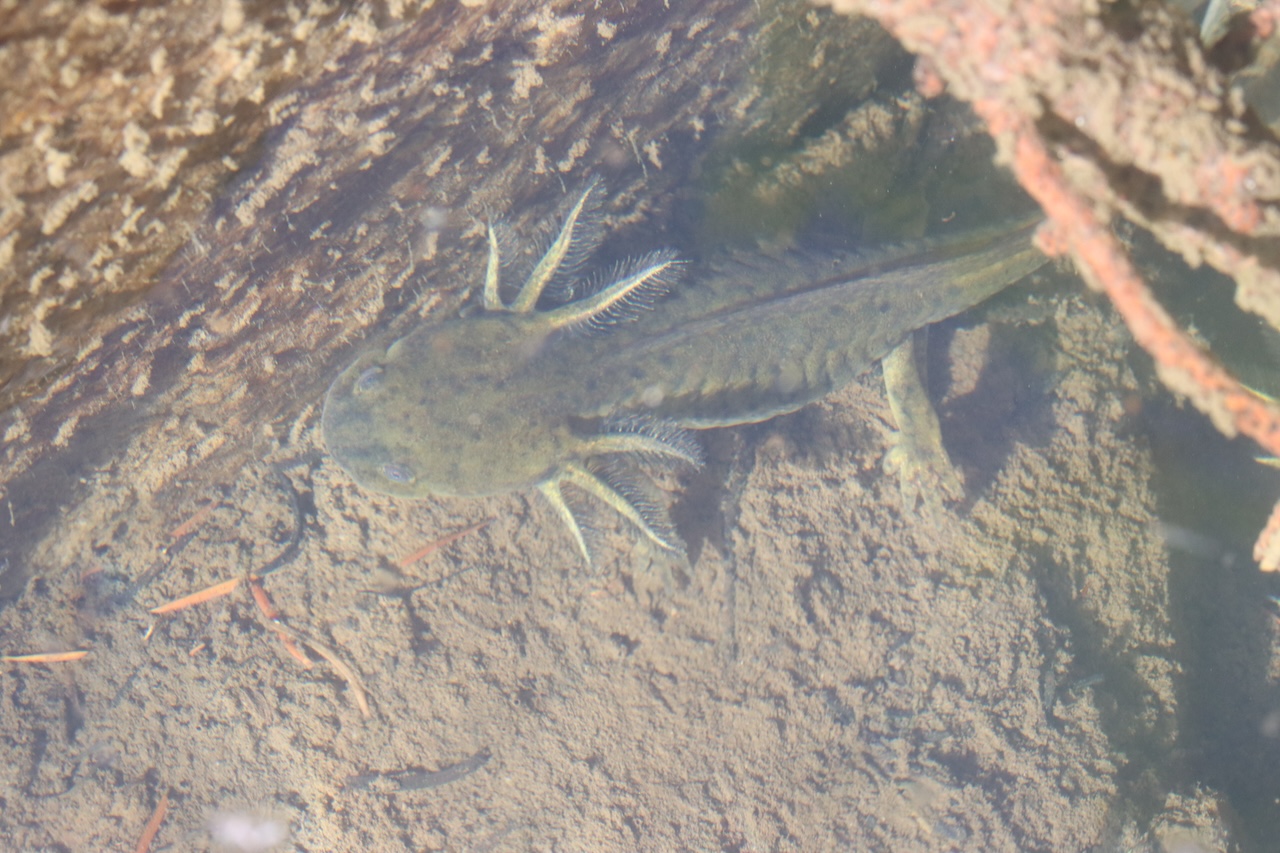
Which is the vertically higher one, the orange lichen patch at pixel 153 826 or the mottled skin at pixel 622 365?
the mottled skin at pixel 622 365

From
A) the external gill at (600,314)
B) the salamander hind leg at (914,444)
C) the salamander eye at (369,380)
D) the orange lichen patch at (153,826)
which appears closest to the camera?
the salamander eye at (369,380)

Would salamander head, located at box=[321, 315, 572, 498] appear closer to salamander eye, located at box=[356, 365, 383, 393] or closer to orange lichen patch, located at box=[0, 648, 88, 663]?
salamander eye, located at box=[356, 365, 383, 393]

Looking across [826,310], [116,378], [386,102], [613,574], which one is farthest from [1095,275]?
[116,378]

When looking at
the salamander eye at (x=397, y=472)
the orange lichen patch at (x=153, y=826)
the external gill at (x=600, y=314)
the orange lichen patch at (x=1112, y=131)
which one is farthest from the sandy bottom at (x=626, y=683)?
the orange lichen patch at (x=1112, y=131)

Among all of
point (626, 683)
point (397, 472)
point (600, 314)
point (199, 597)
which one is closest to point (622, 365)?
point (600, 314)

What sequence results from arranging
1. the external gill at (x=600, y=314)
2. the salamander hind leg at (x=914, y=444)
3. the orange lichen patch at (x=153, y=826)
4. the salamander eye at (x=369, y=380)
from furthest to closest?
1. the salamander hind leg at (x=914, y=444)
2. the orange lichen patch at (x=153, y=826)
3. the external gill at (x=600, y=314)
4. the salamander eye at (x=369, y=380)

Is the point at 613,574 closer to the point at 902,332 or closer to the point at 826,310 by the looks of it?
the point at 826,310

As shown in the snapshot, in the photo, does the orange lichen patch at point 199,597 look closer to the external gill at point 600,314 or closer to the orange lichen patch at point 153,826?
the orange lichen patch at point 153,826

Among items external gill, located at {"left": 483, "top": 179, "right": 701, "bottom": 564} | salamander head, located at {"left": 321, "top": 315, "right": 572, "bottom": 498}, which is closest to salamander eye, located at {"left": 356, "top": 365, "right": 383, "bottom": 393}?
salamander head, located at {"left": 321, "top": 315, "right": 572, "bottom": 498}
